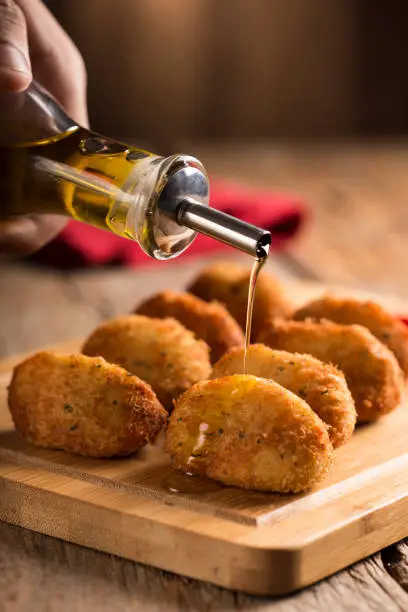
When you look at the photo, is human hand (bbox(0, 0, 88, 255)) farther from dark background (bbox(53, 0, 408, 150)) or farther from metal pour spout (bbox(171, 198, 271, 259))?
dark background (bbox(53, 0, 408, 150))

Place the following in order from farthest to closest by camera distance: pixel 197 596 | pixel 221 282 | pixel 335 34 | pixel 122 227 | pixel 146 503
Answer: pixel 335 34 < pixel 221 282 < pixel 122 227 < pixel 146 503 < pixel 197 596

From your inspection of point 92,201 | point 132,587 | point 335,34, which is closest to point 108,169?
point 92,201

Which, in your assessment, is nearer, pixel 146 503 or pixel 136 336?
pixel 146 503

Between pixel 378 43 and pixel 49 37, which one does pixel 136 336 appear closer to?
pixel 49 37

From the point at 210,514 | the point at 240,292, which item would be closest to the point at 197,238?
the point at 240,292

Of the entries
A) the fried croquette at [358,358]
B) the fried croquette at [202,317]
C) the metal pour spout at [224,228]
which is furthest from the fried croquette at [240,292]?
the metal pour spout at [224,228]

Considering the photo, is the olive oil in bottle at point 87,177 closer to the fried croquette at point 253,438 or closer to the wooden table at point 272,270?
the fried croquette at point 253,438
